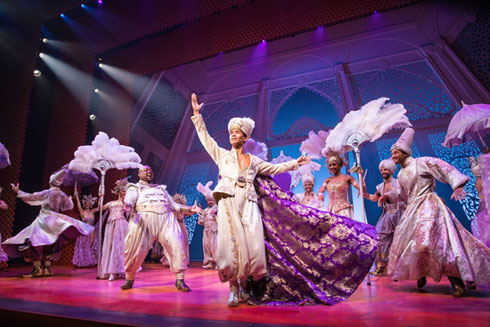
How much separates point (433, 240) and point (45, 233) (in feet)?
19.1

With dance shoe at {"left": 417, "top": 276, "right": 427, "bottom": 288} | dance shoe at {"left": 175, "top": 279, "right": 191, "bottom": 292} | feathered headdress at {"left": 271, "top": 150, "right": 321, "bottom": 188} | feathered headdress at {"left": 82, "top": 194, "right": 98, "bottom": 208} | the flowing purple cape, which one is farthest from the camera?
feathered headdress at {"left": 82, "top": 194, "right": 98, "bottom": 208}

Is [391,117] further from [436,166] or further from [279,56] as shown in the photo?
[279,56]

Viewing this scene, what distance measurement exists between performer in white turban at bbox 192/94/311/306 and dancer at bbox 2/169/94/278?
12.5ft

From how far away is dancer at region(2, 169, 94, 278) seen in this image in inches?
208

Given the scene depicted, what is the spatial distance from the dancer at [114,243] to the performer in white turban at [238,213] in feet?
9.38

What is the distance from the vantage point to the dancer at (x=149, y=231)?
370 centimetres

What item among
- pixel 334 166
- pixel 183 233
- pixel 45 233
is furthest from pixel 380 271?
pixel 45 233

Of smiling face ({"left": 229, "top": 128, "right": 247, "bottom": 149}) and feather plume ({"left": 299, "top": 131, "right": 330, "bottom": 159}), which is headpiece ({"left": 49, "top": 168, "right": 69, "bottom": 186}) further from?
feather plume ({"left": 299, "top": 131, "right": 330, "bottom": 159})

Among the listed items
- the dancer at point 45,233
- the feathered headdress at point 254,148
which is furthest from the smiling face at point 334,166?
the dancer at point 45,233

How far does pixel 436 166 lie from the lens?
3.35 meters

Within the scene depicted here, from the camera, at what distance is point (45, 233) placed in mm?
5379

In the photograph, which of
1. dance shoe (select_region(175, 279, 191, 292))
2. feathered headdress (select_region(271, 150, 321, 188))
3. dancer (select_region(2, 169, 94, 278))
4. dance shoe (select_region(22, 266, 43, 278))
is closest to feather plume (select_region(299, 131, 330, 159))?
feathered headdress (select_region(271, 150, 321, 188))

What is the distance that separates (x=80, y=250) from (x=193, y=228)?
10.8ft

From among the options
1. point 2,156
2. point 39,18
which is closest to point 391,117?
point 2,156
